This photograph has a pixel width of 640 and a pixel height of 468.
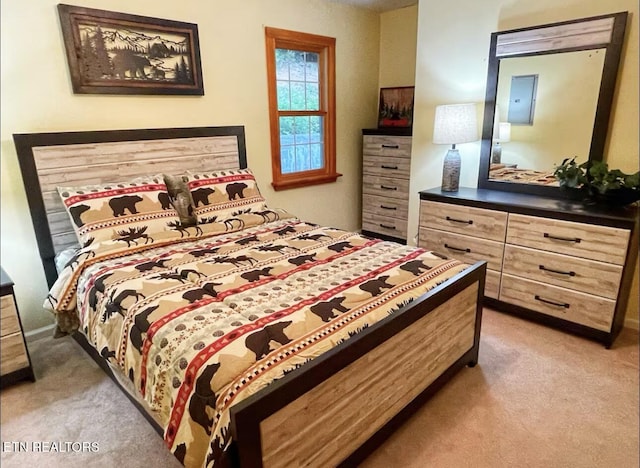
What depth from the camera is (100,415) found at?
1847 millimetres

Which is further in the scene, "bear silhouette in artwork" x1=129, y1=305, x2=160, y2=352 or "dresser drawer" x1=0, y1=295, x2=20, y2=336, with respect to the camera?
"dresser drawer" x1=0, y1=295, x2=20, y2=336

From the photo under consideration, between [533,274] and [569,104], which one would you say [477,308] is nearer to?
[533,274]

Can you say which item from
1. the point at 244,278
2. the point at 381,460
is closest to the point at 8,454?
the point at 244,278

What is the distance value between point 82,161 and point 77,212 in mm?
424

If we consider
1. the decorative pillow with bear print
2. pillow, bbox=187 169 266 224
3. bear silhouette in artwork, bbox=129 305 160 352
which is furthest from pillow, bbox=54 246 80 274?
bear silhouette in artwork, bbox=129 305 160 352

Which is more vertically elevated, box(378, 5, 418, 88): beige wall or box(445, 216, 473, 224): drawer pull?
box(378, 5, 418, 88): beige wall

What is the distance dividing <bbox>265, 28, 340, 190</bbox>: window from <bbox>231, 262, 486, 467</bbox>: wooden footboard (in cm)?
207

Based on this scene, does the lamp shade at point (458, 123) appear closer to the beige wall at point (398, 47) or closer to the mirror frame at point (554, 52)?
the mirror frame at point (554, 52)

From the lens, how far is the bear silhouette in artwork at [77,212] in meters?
2.15

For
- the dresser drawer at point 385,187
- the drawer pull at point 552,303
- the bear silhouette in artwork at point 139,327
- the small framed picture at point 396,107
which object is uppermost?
the small framed picture at point 396,107

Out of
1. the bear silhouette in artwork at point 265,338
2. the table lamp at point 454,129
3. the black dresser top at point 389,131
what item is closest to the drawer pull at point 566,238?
the table lamp at point 454,129

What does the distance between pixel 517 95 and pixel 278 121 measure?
72.5 inches

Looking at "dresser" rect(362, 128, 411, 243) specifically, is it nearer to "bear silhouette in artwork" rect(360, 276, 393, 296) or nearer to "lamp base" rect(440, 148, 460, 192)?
"lamp base" rect(440, 148, 460, 192)

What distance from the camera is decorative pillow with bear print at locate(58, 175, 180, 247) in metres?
2.15
